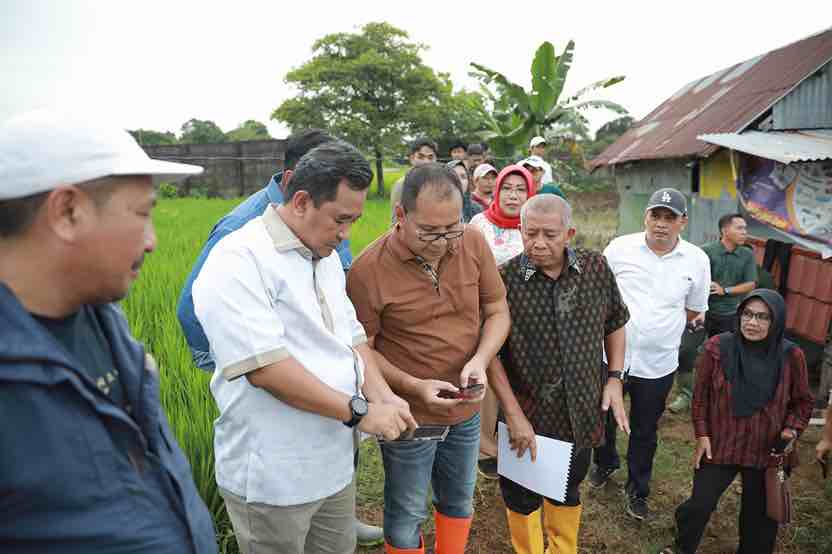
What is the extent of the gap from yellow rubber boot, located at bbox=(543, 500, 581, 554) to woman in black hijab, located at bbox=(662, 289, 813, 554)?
561mm

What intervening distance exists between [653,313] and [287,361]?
86.9 inches

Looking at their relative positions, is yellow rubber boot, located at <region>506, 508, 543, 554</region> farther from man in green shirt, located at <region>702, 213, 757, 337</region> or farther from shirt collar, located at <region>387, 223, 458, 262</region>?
man in green shirt, located at <region>702, 213, 757, 337</region>

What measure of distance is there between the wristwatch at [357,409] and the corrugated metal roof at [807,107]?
6176 millimetres

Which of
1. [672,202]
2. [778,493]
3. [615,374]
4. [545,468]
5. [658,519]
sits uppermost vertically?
[672,202]

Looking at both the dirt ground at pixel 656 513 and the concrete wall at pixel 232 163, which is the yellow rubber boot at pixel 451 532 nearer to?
the dirt ground at pixel 656 513

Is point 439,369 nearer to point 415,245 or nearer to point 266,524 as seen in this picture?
point 415,245

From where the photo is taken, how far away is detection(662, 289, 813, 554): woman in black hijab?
233 centimetres

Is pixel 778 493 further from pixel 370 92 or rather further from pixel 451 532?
pixel 370 92

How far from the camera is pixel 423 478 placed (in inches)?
79.0

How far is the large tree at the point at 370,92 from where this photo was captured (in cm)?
2308

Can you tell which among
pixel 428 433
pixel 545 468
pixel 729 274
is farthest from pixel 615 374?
pixel 729 274

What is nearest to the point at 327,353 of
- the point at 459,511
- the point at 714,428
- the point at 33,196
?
the point at 33,196

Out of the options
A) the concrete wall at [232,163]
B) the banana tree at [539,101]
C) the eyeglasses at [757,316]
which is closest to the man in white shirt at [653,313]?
the eyeglasses at [757,316]

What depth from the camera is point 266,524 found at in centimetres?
149
